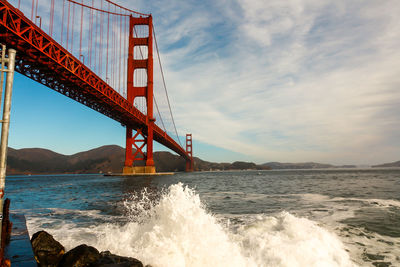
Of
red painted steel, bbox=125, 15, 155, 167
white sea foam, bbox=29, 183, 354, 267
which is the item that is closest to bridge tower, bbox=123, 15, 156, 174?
red painted steel, bbox=125, 15, 155, 167

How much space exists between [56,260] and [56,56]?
24.7m

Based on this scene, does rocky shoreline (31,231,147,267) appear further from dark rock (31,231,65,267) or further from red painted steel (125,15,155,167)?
red painted steel (125,15,155,167)

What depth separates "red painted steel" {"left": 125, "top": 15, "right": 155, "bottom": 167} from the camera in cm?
→ 4631

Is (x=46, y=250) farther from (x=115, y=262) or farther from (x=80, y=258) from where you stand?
(x=115, y=262)

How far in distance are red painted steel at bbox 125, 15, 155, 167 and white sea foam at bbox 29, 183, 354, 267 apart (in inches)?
1585

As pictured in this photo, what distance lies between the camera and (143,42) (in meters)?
52.4

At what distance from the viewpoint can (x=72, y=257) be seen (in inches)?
158

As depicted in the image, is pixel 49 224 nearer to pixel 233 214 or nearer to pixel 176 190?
pixel 176 190

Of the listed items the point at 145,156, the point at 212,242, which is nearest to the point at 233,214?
the point at 212,242

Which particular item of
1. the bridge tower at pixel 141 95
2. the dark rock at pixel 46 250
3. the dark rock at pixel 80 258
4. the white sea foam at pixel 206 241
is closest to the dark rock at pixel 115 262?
the dark rock at pixel 80 258

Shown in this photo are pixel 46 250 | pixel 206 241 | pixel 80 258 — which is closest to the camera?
pixel 80 258

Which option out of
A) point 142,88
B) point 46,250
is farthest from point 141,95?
point 46,250

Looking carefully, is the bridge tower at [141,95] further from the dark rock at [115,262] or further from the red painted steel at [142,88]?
the dark rock at [115,262]

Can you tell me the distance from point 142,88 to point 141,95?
61.7 inches
